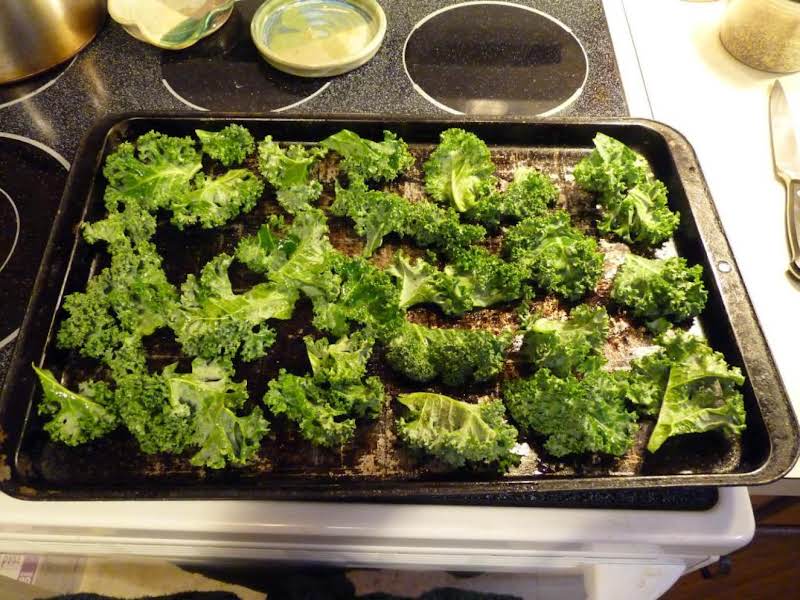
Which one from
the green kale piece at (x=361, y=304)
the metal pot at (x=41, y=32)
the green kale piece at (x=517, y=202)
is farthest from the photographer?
the metal pot at (x=41, y=32)

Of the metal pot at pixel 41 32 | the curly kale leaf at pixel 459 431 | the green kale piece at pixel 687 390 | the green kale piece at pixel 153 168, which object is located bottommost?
the green kale piece at pixel 687 390

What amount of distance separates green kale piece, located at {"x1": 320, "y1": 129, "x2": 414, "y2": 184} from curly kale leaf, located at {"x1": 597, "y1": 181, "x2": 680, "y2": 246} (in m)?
0.68

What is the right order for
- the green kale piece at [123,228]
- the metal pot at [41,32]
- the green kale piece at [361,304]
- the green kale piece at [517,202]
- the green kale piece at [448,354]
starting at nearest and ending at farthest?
the green kale piece at [448,354]
the green kale piece at [361,304]
the green kale piece at [123,228]
the green kale piece at [517,202]
the metal pot at [41,32]

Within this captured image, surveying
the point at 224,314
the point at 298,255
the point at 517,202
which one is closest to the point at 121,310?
the point at 224,314

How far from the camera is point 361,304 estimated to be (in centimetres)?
179

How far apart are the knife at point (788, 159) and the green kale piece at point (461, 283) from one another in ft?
3.05

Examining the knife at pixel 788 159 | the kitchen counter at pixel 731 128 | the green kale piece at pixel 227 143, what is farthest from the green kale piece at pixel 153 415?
the knife at pixel 788 159

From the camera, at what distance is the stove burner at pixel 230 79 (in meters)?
2.33

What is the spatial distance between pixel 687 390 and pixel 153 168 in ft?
5.69

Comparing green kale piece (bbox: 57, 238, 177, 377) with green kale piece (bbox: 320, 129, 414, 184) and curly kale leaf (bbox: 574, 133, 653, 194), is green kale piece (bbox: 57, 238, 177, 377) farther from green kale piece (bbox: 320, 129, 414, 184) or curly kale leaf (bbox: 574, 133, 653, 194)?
curly kale leaf (bbox: 574, 133, 653, 194)

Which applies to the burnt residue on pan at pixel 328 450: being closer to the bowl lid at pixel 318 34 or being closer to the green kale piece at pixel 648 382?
the green kale piece at pixel 648 382

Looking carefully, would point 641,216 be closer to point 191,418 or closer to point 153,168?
point 191,418

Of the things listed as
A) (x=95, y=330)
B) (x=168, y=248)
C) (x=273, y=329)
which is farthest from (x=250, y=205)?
(x=95, y=330)

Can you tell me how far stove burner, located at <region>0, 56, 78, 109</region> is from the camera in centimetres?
232
